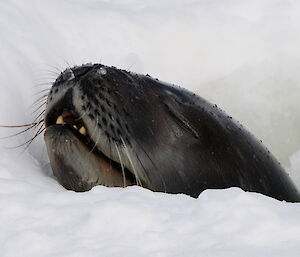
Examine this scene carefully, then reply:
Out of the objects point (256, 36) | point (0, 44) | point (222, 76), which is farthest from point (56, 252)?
point (256, 36)

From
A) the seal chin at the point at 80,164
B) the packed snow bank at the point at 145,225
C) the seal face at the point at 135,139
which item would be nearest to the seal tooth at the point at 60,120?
the seal face at the point at 135,139

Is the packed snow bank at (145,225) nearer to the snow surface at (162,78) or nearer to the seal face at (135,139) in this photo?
the snow surface at (162,78)

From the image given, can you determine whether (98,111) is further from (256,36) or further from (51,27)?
(256,36)

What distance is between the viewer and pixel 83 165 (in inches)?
133

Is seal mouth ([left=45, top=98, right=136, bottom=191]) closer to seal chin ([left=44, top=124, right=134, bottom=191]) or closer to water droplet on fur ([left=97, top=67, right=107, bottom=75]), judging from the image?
seal chin ([left=44, top=124, right=134, bottom=191])

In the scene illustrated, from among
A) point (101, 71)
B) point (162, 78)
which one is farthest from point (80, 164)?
point (162, 78)

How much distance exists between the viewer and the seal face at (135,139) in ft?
11.1

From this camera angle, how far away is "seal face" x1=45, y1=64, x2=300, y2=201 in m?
3.39

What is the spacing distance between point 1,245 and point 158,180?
104 centimetres

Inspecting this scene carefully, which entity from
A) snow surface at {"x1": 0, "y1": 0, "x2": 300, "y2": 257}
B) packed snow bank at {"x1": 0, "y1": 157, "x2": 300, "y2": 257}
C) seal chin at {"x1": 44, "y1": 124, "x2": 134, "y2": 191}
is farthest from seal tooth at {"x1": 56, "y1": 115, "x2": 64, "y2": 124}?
packed snow bank at {"x1": 0, "y1": 157, "x2": 300, "y2": 257}

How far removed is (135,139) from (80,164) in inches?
9.5

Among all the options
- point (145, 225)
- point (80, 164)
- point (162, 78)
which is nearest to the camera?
point (145, 225)

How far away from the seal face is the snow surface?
17cm

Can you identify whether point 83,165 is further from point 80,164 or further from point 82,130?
point 82,130
